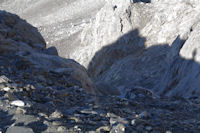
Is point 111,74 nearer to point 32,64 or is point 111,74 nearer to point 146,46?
point 146,46

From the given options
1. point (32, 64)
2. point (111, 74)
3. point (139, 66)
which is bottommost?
point (32, 64)

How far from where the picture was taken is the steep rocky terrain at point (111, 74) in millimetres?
3898

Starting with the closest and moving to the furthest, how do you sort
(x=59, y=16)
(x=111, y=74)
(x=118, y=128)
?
(x=118, y=128)
(x=111, y=74)
(x=59, y=16)

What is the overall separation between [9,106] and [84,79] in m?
6.31

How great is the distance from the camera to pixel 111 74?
78.7ft

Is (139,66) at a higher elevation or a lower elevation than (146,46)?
lower

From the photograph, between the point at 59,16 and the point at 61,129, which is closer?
the point at 61,129

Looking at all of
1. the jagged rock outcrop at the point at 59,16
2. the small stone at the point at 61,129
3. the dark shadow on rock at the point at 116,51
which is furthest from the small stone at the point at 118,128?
the jagged rock outcrop at the point at 59,16

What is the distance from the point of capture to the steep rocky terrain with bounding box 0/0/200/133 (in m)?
3.90

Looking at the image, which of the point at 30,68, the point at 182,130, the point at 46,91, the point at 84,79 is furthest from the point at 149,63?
the point at 182,130

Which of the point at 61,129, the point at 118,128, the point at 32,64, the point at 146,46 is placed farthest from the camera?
the point at 146,46

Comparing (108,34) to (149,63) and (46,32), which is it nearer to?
(149,63)

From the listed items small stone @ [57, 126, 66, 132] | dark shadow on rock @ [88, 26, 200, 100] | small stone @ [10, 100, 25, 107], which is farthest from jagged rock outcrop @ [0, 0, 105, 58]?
small stone @ [57, 126, 66, 132]

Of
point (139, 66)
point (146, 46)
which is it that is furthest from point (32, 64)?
point (146, 46)
